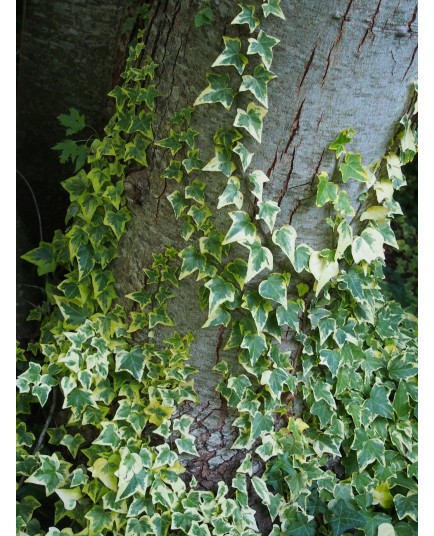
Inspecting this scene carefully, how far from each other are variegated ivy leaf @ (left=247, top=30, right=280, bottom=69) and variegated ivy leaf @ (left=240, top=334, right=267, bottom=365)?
2.44 feet

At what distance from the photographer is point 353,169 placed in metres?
1.57

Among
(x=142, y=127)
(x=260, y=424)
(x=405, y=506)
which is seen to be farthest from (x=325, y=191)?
(x=405, y=506)

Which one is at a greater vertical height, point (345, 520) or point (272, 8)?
point (272, 8)

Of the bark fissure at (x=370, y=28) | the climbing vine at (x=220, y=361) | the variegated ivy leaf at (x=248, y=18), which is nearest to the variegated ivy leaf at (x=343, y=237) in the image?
the climbing vine at (x=220, y=361)

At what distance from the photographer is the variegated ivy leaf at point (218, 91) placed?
1.45 metres

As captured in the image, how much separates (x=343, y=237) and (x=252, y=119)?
0.43 metres

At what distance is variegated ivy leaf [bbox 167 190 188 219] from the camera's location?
162cm

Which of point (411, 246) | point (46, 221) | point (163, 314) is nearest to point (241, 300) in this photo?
point (163, 314)

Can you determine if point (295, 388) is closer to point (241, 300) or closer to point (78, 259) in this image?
point (241, 300)

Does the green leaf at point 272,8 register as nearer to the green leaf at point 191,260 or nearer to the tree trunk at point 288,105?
the tree trunk at point 288,105

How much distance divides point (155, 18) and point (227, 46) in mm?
355

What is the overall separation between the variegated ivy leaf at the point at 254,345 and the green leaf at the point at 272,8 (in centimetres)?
85

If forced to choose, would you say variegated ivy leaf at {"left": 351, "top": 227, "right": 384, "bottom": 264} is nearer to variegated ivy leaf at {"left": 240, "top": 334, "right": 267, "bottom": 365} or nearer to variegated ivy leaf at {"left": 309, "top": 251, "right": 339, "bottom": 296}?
variegated ivy leaf at {"left": 309, "top": 251, "right": 339, "bottom": 296}

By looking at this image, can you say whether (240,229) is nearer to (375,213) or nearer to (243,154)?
(243,154)
